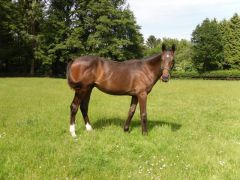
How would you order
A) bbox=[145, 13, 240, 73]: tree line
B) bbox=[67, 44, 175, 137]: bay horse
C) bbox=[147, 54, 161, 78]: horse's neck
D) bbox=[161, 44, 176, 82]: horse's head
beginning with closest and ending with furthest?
bbox=[161, 44, 176, 82]: horse's head < bbox=[67, 44, 175, 137]: bay horse < bbox=[147, 54, 161, 78]: horse's neck < bbox=[145, 13, 240, 73]: tree line

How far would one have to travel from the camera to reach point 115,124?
11750 mm

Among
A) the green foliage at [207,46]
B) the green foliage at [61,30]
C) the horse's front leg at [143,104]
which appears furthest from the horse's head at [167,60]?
the green foliage at [207,46]

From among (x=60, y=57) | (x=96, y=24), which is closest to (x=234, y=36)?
(x=96, y=24)

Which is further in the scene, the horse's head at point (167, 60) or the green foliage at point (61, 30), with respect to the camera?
the green foliage at point (61, 30)

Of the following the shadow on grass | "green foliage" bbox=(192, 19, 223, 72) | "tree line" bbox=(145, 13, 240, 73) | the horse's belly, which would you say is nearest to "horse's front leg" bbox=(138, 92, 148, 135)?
the horse's belly

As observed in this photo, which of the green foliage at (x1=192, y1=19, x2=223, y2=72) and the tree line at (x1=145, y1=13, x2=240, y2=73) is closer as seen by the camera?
the tree line at (x1=145, y1=13, x2=240, y2=73)

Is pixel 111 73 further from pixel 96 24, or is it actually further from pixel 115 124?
pixel 96 24

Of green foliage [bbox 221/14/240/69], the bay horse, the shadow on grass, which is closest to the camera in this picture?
the bay horse

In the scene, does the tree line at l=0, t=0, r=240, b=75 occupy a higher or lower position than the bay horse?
higher

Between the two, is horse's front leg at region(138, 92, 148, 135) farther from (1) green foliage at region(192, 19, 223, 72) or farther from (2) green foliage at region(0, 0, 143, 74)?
(1) green foliage at region(192, 19, 223, 72)

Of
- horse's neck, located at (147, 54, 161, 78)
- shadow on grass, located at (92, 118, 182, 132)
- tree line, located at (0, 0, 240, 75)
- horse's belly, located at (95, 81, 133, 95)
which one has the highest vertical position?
tree line, located at (0, 0, 240, 75)

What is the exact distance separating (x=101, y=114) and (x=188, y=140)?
5.35m

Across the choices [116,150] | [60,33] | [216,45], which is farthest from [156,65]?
[216,45]

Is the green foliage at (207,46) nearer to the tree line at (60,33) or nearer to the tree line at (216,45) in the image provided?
the tree line at (216,45)
